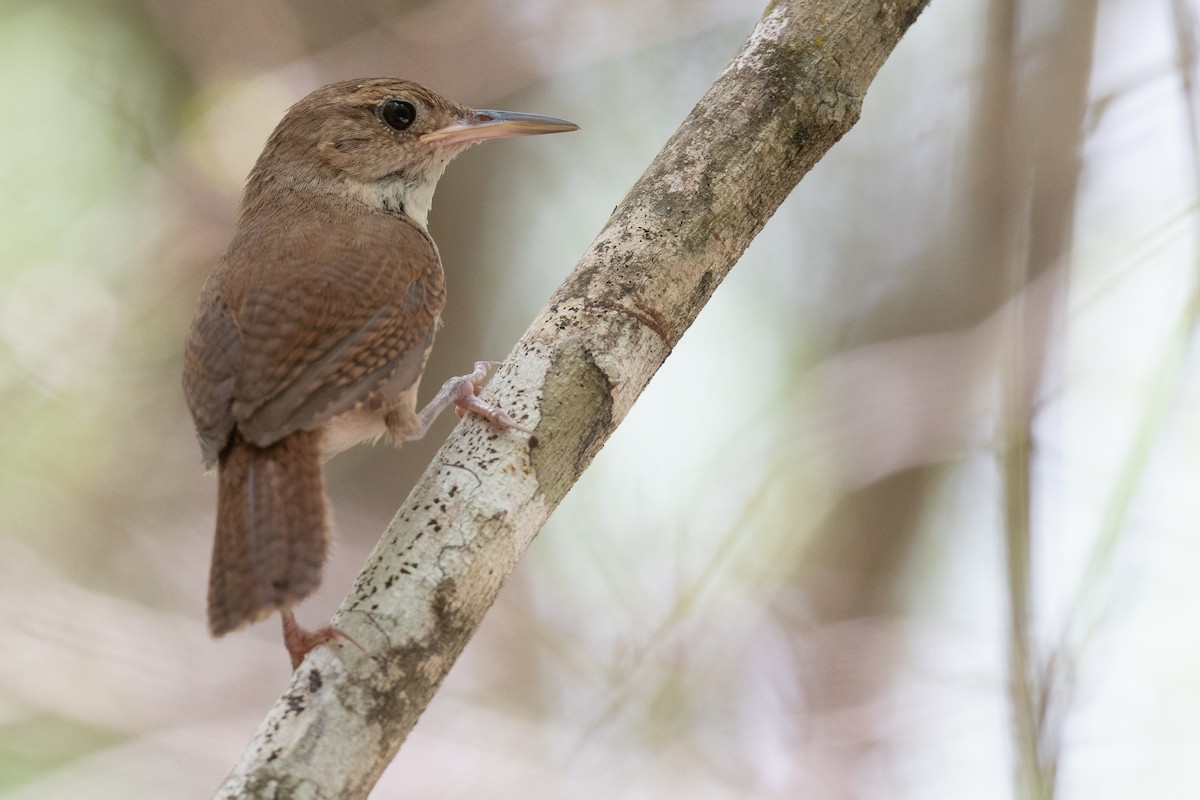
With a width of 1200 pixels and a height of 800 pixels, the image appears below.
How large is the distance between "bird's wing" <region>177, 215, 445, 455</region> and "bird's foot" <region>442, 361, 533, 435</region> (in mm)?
203

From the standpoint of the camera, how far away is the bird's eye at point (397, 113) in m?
3.23

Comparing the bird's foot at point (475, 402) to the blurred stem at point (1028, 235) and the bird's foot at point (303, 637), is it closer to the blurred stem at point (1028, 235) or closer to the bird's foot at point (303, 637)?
the bird's foot at point (303, 637)

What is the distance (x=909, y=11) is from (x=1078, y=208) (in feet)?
6.19

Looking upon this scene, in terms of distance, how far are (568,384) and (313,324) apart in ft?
2.58

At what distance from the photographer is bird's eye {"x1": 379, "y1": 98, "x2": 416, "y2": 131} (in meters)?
3.23

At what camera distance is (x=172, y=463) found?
4996 millimetres

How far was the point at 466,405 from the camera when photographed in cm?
214

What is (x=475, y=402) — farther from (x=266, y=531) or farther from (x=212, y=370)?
(x=212, y=370)

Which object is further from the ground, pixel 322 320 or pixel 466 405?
pixel 322 320

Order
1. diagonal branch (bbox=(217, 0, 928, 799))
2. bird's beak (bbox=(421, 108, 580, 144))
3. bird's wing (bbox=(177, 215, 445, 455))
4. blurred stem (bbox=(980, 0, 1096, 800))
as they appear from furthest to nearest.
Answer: bird's beak (bbox=(421, 108, 580, 144)) < blurred stem (bbox=(980, 0, 1096, 800)) < bird's wing (bbox=(177, 215, 445, 455)) < diagonal branch (bbox=(217, 0, 928, 799))

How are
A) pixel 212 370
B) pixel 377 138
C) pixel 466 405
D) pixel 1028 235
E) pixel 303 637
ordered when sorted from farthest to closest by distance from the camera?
pixel 1028 235 < pixel 377 138 < pixel 212 370 < pixel 466 405 < pixel 303 637

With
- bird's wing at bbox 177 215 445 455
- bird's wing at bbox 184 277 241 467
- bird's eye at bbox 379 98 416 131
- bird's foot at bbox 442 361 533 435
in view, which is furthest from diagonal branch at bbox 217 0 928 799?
bird's eye at bbox 379 98 416 131

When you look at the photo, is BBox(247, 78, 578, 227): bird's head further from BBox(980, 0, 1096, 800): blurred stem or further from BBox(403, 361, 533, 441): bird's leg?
BBox(980, 0, 1096, 800): blurred stem

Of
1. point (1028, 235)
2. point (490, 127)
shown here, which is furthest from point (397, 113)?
point (1028, 235)
